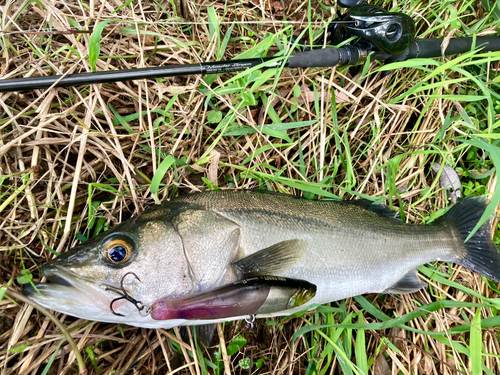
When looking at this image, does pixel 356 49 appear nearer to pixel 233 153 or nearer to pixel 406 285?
pixel 233 153

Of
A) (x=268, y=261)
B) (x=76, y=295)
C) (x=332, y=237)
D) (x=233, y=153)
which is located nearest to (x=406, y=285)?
(x=332, y=237)

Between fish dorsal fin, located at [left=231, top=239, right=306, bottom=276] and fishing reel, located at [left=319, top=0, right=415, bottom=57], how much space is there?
5.18 feet

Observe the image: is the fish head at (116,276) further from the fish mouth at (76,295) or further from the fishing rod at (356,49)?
the fishing rod at (356,49)

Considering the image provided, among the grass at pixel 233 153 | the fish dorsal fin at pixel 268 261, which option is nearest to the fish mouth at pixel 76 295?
the grass at pixel 233 153

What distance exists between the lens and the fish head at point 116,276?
5.64 ft

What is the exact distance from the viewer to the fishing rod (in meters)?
2.02

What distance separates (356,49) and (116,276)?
87.6 inches

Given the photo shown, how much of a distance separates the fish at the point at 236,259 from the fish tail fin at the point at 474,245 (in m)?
0.02

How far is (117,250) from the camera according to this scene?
175 cm

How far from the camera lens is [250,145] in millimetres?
2580

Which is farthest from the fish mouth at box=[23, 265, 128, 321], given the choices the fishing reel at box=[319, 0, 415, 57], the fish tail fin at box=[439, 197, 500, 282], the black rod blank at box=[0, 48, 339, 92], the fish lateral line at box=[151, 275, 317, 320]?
the fish tail fin at box=[439, 197, 500, 282]

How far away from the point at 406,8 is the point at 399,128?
105 centimetres

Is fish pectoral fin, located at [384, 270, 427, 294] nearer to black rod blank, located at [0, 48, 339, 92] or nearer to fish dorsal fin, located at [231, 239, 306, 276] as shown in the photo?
fish dorsal fin, located at [231, 239, 306, 276]

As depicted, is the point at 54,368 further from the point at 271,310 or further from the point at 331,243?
the point at 331,243
